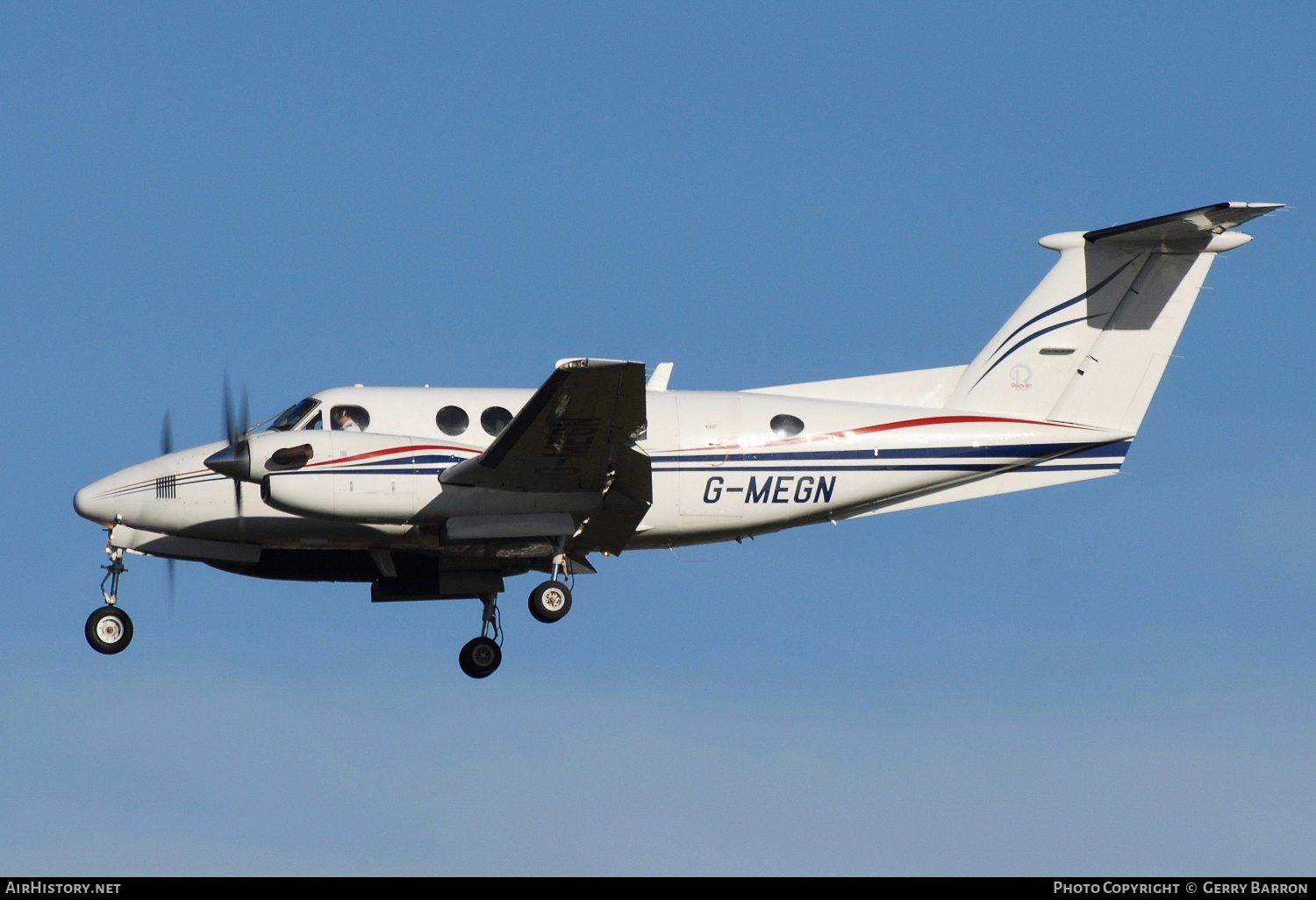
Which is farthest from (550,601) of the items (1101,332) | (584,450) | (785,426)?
(1101,332)

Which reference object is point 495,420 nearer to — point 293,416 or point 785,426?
point 293,416

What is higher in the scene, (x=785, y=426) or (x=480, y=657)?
(x=785, y=426)

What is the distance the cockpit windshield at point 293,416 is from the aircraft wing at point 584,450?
2.02 m

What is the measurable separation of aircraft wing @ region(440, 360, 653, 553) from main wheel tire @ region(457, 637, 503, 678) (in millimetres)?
2216

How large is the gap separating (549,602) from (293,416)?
382 centimetres

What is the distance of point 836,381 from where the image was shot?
73.5 ft

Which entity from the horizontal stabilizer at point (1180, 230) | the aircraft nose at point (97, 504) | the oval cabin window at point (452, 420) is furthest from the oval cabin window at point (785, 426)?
the aircraft nose at point (97, 504)

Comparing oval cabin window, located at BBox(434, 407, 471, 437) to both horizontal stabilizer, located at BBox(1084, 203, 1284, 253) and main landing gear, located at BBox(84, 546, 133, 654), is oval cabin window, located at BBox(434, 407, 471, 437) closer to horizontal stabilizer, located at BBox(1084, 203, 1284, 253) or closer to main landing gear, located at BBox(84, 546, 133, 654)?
main landing gear, located at BBox(84, 546, 133, 654)

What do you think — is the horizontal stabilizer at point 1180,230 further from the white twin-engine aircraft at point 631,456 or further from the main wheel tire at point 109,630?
the main wheel tire at point 109,630

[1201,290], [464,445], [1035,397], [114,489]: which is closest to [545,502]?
[464,445]

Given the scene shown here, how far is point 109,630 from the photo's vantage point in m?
20.6

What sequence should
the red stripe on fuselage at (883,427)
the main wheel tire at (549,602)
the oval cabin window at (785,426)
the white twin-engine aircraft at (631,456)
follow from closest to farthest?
the white twin-engine aircraft at (631,456) < the main wheel tire at (549,602) < the red stripe on fuselage at (883,427) < the oval cabin window at (785,426)

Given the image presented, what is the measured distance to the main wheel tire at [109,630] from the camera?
20.6m
